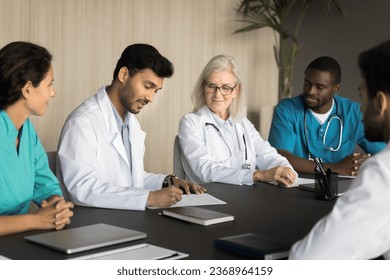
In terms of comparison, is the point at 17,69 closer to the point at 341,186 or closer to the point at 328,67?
the point at 341,186

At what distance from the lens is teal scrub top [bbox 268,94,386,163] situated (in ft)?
13.3

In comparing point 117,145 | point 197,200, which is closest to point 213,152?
point 117,145

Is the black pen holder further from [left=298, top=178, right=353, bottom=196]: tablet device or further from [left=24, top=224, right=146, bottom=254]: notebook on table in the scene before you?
[left=24, top=224, right=146, bottom=254]: notebook on table

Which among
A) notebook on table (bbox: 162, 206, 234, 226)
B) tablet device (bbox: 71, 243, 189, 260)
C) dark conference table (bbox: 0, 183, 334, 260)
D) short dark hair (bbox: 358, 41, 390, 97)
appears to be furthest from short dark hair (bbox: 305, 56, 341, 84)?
tablet device (bbox: 71, 243, 189, 260)

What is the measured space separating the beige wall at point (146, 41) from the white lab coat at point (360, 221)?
3379 millimetres

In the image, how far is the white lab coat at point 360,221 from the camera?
136 centimetres

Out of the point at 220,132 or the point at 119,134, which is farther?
the point at 220,132

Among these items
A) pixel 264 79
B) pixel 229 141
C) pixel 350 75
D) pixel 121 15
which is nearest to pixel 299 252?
pixel 229 141

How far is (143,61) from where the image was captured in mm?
2865

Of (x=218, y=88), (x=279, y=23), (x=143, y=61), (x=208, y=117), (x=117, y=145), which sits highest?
(x=279, y=23)

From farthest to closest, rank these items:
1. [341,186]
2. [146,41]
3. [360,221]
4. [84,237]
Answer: [146,41] < [341,186] < [84,237] < [360,221]

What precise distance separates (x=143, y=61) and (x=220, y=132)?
39.3 inches

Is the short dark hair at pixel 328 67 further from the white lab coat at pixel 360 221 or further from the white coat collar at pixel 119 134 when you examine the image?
the white lab coat at pixel 360 221
